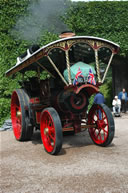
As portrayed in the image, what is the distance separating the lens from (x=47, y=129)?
190 inches

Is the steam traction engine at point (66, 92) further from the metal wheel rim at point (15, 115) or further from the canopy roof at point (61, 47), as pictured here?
the metal wheel rim at point (15, 115)

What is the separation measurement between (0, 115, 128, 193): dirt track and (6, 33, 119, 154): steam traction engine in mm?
313

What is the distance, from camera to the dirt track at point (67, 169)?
3.00m

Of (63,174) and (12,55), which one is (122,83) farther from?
(63,174)

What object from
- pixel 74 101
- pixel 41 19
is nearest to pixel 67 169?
pixel 74 101

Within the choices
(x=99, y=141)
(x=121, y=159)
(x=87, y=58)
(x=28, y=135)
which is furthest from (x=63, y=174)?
(x=87, y=58)

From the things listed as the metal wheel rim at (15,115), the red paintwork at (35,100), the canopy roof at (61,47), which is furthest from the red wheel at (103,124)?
the metal wheel rim at (15,115)

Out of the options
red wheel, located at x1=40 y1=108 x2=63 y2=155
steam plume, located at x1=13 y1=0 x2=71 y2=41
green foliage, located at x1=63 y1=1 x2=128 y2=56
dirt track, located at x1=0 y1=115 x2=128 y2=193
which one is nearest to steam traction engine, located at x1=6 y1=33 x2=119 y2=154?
red wheel, located at x1=40 y1=108 x2=63 y2=155

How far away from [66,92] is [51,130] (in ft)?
2.82

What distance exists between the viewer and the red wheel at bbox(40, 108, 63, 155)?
4.31 meters

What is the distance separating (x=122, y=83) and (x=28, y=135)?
8.80m

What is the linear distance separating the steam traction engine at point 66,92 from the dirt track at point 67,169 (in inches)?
12.3

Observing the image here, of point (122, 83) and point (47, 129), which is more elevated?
point (122, 83)

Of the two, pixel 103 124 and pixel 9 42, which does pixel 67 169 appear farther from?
pixel 9 42
